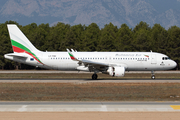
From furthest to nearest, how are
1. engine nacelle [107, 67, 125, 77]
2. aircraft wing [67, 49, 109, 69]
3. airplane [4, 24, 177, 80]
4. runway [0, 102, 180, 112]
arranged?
airplane [4, 24, 177, 80] → aircraft wing [67, 49, 109, 69] → engine nacelle [107, 67, 125, 77] → runway [0, 102, 180, 112]

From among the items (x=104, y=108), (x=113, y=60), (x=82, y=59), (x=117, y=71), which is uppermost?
(x=82, y=59)

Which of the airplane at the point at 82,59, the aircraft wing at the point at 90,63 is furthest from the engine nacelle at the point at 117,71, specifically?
the airplane at the point at 82,59

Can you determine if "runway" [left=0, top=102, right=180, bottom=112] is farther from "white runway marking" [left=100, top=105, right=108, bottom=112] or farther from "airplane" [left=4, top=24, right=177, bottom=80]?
"airplane" [left=4, top=24, right=177, bottom=80]

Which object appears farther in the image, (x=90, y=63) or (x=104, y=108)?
(x=90, y=63)

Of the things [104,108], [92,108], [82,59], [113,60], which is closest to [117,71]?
[113,60]

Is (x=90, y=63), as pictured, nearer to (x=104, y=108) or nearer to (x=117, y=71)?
(x=117, y=71)

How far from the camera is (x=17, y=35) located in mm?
42781

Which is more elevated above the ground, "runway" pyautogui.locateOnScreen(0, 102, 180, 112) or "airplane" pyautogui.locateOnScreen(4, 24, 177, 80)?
"airplane" pyautogui.locateOnScreen(4, 24, 177, 80)

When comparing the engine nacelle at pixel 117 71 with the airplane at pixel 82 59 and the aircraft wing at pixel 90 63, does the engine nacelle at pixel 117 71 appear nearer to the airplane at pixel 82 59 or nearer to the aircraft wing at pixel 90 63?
the aircraft wing at pixel 90 63

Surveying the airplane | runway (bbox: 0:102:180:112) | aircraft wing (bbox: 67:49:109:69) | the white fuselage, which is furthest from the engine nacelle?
runway (bbox: 0:102:180:112)

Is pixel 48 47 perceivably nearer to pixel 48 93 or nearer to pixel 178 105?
pixel 48 93

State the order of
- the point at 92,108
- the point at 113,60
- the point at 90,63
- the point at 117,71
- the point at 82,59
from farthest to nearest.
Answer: the point at 82,59 < the point at 113,60 < the point at 90,63 < the point at 117,71 < the point at 92,108

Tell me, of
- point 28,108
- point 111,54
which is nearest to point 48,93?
point 28,108

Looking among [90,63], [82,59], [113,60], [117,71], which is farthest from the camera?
[82,59]
